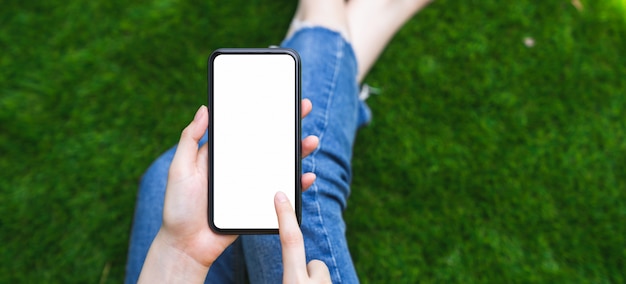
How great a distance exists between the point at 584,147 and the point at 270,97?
1333 mm

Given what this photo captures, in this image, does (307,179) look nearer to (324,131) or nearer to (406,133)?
(324,131)

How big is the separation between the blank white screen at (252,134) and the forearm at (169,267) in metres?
0.12

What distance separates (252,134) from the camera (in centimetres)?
120

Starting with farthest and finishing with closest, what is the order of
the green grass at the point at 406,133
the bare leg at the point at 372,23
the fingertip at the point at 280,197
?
1. the green grass at the point at 406,133
2. the bare leg at the point at 372,23
3. the fingertip at the point at 280,197

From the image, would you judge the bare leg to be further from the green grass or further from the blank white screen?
the blank white screen

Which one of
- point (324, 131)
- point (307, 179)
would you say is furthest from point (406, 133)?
point (307, 179)

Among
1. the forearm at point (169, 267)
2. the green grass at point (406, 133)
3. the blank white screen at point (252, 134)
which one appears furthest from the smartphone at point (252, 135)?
the green grass at point (406, 133)

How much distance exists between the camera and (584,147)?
185cm

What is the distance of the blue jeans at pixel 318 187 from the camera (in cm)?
128

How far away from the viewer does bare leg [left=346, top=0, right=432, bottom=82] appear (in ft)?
5.49

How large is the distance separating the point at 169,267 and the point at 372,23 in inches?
42.4

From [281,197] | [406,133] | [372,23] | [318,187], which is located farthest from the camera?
[406,133]

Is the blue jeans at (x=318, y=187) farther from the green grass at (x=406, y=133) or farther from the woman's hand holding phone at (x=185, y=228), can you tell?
the green grass at (x=406, y=133)

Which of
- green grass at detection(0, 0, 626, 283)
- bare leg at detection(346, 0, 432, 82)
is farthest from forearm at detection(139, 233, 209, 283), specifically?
bare leg at detection(346, 0, 432, 82)
